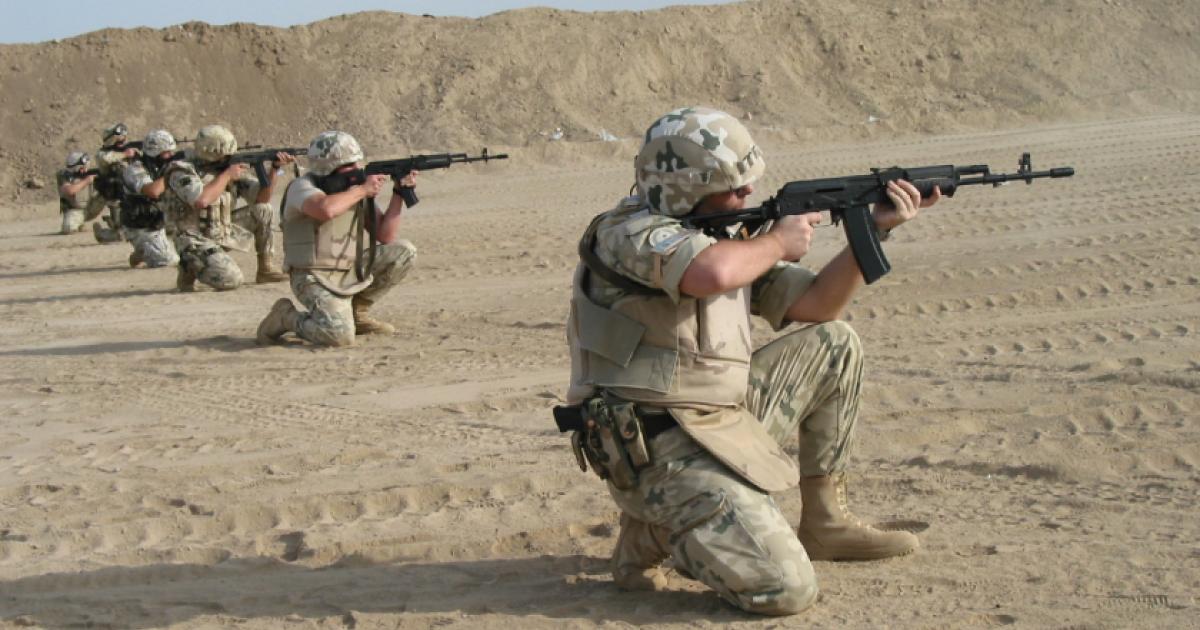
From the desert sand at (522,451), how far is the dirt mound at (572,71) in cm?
1488

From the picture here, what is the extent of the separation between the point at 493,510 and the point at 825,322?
170cm

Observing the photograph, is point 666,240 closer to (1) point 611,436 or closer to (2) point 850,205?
(1) point 611,436

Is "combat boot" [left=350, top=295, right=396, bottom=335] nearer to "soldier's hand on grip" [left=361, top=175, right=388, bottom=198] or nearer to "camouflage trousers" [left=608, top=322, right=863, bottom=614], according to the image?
"soldier's hand on grip" [left=361, top=175, right=388, bottom=198]

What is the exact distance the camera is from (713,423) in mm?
4355

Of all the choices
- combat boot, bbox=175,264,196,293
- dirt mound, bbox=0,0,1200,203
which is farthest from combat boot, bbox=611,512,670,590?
dirt mound, bbox=0,0,1200,203

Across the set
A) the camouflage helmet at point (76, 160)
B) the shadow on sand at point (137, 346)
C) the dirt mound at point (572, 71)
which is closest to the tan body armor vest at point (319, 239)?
the shadow on sand at point (137, 346)

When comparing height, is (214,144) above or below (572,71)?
below

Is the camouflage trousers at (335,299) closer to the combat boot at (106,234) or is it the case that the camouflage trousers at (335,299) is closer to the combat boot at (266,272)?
the combat boot at (266,272)

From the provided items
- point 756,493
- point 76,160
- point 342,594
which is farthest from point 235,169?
point 756,493

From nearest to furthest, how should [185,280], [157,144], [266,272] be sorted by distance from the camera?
[185,280]
[266,272]
[157,144]

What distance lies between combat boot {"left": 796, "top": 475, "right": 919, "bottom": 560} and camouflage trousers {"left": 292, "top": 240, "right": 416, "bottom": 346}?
5340 millimetres

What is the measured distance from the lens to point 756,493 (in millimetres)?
4281

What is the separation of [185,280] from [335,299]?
12.5 ft

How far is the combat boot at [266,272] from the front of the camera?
13.0 metres
